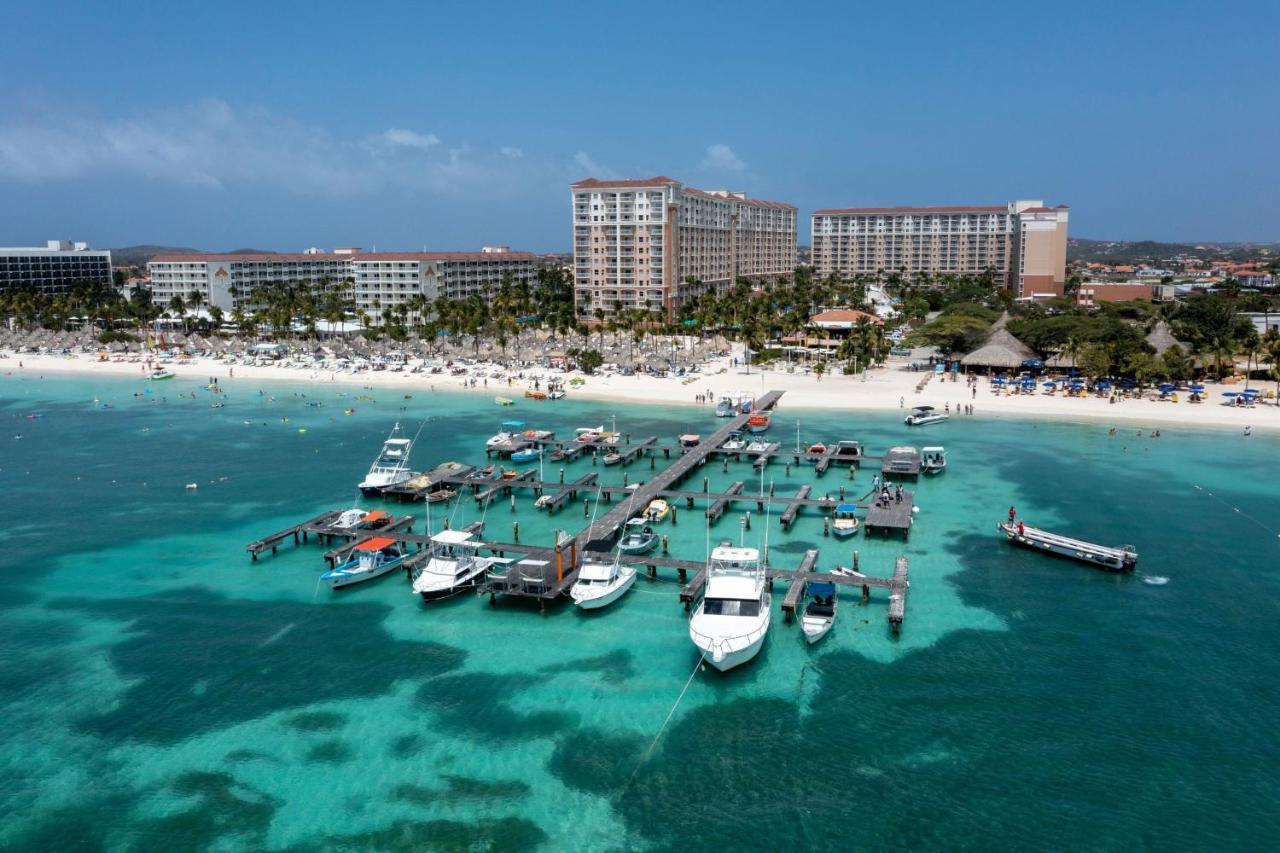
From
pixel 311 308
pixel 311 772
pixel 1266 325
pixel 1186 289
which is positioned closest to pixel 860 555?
pixel 311 772

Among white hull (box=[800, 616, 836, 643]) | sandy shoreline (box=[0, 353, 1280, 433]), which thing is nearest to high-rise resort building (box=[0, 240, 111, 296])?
sandy shoreline (box=[0, 353, 1280, 433])

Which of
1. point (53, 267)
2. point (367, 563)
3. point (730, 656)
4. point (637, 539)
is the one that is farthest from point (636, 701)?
point (53, 267)

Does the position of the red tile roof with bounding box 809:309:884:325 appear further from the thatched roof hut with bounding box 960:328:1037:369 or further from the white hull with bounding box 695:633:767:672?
the white hull with bounding box 695:633:767:672

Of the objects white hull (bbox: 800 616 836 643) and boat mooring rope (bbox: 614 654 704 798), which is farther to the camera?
white hull (bbox: 800 616 836 643)

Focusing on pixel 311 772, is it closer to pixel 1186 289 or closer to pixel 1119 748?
pixel 1119 748

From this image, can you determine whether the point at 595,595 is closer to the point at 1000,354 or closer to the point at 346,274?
the point at 1000,354

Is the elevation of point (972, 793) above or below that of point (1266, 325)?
below
